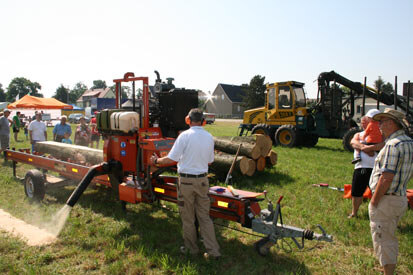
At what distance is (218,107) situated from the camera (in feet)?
198

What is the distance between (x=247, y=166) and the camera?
755 centimetres

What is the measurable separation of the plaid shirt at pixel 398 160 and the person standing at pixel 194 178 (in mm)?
1942

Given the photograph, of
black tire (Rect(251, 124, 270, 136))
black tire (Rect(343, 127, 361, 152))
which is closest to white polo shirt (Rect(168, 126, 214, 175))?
black tire (Rect(343, 127, 361, 152))

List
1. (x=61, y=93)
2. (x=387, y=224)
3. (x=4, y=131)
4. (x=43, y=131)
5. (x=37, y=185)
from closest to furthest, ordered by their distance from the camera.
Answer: (x=387, y=224) < (x=37, y=185) < (x=43, y=131) < (x=4, y=131) < (x=61, y=93)

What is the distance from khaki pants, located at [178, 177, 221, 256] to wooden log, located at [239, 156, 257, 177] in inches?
144

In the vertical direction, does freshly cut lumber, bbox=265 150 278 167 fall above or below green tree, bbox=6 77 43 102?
below

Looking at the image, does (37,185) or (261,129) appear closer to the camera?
(37,185)

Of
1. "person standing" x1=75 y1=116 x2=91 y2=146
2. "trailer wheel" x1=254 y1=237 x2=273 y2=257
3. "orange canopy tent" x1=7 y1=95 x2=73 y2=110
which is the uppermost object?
"orange canopy tent" x1=7 y1=95 x2=73 y2=110

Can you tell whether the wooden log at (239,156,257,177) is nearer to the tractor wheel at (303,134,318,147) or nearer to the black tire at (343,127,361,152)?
the black tire at (343,127,361,152)

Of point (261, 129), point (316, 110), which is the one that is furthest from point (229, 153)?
point (316, 110)

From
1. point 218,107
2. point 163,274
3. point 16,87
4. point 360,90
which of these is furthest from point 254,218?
point 16,87

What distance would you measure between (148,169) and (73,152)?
3.80m

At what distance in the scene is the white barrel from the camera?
191 inches

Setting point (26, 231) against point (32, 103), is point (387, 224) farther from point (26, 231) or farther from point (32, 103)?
point (32, 103)
